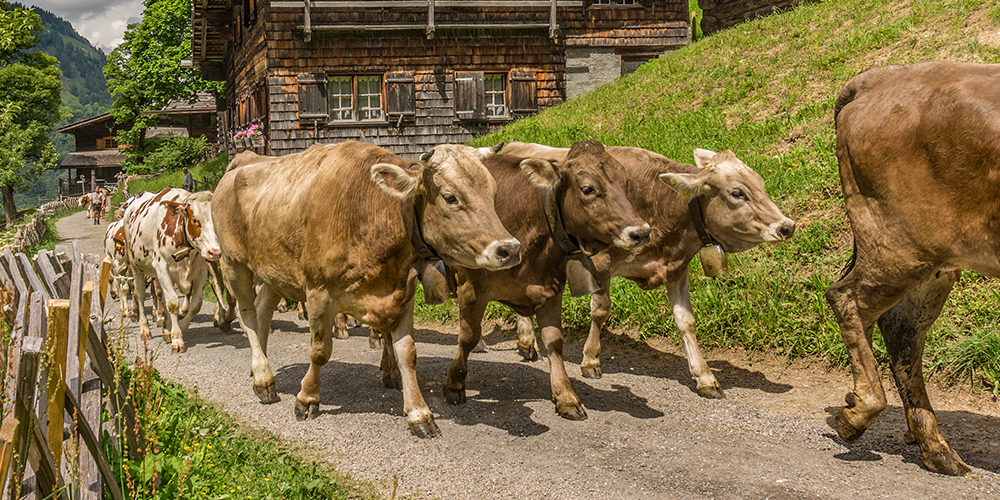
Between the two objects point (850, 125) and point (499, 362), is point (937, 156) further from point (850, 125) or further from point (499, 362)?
point (499, 362)

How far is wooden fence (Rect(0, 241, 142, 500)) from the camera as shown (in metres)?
2.84

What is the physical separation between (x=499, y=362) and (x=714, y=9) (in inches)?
676

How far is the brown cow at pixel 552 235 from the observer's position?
6072 mm

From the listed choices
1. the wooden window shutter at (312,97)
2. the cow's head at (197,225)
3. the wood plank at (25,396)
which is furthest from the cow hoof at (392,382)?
the wooden window shutter at (312,97)

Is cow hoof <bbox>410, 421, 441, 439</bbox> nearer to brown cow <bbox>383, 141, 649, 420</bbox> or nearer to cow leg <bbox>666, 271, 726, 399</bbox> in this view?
brown cow <bbox>383, 141, 649, 420</bbox>

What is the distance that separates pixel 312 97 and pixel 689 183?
1693 centimetres

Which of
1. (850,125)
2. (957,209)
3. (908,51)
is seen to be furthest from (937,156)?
(908,51)

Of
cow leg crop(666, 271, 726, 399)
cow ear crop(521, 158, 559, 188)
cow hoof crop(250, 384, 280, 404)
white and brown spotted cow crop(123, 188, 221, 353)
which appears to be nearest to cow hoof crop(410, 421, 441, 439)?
cow hoof crop(250, 384, 280, 404)

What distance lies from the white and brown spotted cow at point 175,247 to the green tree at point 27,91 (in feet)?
107

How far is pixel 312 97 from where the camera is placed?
2192 centimetres

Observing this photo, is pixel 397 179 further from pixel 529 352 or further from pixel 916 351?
pixel 916 351

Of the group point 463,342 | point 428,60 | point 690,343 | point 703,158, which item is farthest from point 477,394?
point 428,60

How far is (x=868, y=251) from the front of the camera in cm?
482

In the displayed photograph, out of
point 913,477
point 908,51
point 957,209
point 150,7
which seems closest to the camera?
point 957,209
